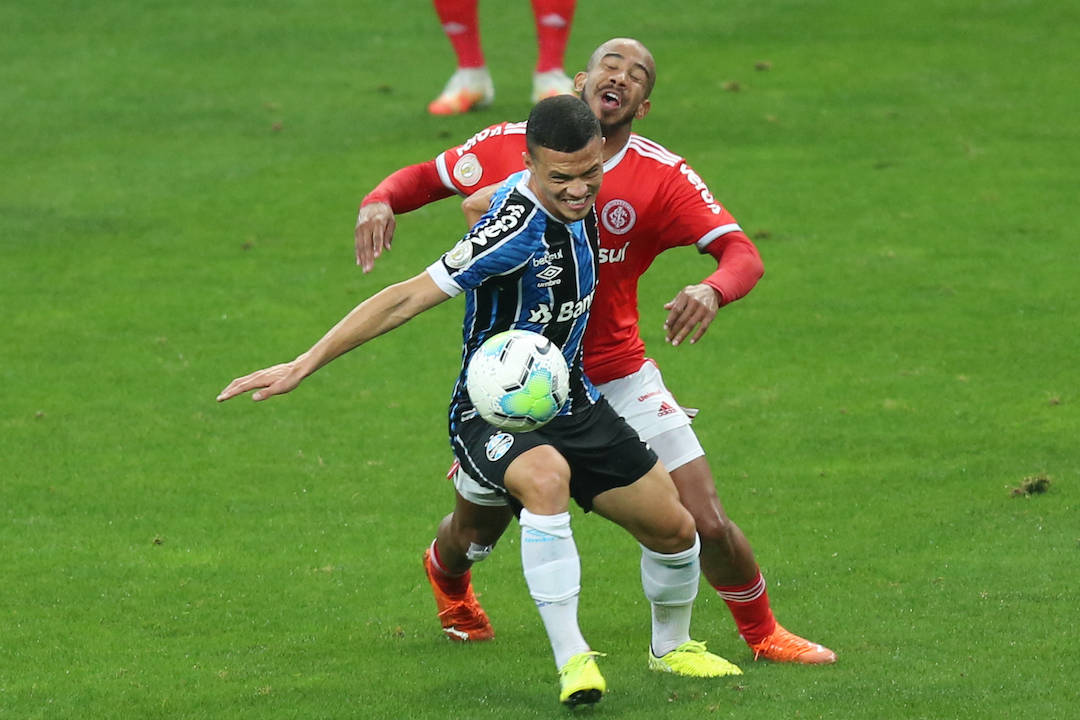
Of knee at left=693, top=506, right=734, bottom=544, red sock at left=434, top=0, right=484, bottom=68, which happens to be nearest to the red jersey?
knee at left=693, top=506, right=734, bottom=544

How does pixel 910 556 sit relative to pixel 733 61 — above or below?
above

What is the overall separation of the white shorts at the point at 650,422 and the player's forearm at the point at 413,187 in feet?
3.60

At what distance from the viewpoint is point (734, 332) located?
11.8 meters

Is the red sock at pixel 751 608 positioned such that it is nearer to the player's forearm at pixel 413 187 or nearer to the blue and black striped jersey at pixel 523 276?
the blue and black striped jersey at pixel 523 276

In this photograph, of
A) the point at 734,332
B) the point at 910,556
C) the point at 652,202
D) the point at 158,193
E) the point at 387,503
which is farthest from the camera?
the point at 158,193

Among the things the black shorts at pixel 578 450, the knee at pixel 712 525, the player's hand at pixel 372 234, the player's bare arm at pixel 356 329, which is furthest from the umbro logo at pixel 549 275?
the knee at pixel 712 525

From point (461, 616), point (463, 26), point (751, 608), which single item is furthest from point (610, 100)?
point (463, 26)

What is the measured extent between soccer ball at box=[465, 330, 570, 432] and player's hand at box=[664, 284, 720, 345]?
0.43 meters

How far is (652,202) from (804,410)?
13.3ft

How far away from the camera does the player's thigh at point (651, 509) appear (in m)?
5.83

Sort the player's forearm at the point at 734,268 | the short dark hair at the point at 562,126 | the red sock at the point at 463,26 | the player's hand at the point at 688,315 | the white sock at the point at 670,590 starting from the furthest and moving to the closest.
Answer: the red sock at the point at 463,26 < the player's forearm at the point at 734,268 < the white sock at the point at 670,590 < the player's hand at the point at 688,315 < the short dark hair at the point at 562,126

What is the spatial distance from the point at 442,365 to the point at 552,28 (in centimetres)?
575

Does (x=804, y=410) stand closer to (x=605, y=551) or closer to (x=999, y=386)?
(x=999, y=386)

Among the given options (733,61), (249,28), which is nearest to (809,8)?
(733,61)
